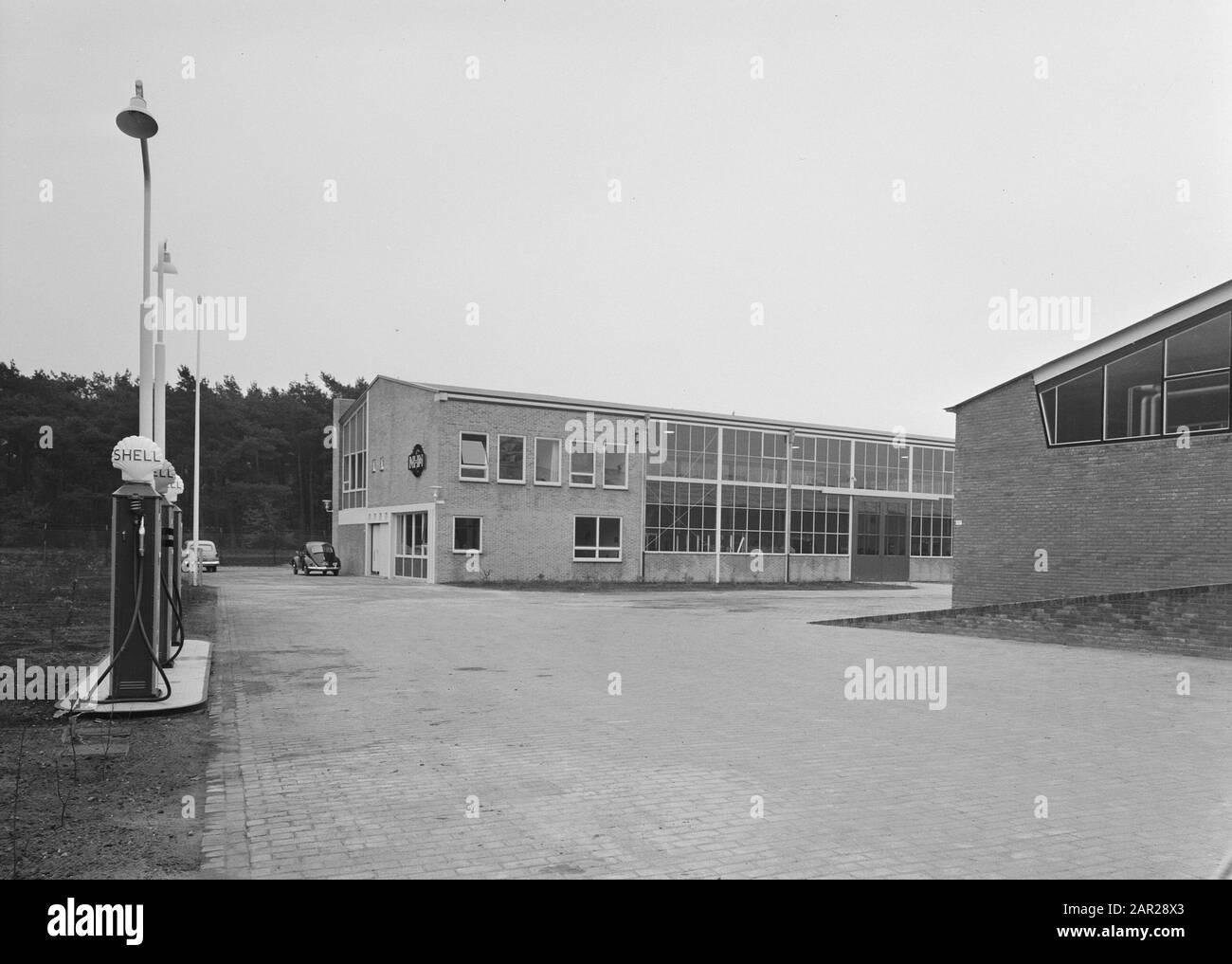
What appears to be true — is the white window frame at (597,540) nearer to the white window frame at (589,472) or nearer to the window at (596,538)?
the window at (596,538)

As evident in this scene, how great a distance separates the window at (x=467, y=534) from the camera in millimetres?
38219

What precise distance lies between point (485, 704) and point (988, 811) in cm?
533

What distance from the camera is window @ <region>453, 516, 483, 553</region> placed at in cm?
3822

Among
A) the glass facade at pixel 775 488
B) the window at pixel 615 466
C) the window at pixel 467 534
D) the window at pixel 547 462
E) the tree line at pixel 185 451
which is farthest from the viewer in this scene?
the tree line at pixel 185 451

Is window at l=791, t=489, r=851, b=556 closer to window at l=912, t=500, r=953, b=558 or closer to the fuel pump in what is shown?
window at l=912, t=500, r=953, b=558

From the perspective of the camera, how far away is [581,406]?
41.7 meters

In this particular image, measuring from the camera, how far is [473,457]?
39.1 meters

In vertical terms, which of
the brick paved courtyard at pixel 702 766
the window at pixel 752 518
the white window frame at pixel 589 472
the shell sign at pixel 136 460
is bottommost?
the brick paved courtyard at pixel 702 766

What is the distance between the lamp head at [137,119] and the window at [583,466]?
30.1 meters

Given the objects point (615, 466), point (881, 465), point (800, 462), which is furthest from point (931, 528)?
point (615, 466)

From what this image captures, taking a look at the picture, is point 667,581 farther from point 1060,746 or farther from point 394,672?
point 1060,746

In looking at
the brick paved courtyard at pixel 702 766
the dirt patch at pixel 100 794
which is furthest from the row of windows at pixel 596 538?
the dirt patch at pixel 100 794

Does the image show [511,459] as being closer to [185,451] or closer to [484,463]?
[484,463]

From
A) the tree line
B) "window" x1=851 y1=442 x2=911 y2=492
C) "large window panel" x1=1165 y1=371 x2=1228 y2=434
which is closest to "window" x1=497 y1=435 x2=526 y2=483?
"window" x1=851 y1=442 x2=911 y2=492
